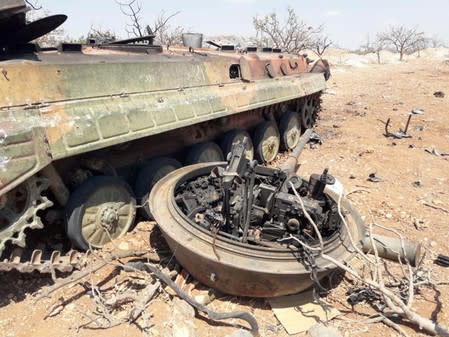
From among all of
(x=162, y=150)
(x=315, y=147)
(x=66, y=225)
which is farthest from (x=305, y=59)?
(x=66, y=225)

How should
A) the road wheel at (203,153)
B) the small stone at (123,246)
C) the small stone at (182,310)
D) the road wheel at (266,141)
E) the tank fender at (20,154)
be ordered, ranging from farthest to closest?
the road wheel at (266,141) → the road wheel at (203,153) → the small stone at (123,246) → the small stone at (182,310) → the tank fender at (20,154)

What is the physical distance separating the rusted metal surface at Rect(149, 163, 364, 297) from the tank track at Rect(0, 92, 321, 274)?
1.05 metres

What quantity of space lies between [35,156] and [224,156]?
3.83 m

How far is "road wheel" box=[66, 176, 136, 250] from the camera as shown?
14.0 feet

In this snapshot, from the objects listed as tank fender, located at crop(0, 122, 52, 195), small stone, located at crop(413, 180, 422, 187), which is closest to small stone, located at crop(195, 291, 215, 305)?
tank fender, located at crop(0, 122, 52, 195)

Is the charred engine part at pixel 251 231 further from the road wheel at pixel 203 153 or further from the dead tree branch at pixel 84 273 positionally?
the road wheel at pixel 203 153

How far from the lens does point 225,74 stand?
6.71 metres

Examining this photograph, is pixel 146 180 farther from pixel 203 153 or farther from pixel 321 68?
pixel 321 68

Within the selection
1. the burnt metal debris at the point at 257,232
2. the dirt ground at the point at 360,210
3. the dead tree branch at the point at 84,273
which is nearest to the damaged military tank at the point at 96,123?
the dead tree branch at the point at 84,273

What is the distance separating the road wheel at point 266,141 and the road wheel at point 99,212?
3539mm

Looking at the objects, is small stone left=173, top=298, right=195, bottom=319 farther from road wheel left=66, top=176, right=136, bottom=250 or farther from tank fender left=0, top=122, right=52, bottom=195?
tank fender left=0, top=122, right=52, bottom=195

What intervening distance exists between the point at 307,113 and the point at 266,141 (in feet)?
8.59

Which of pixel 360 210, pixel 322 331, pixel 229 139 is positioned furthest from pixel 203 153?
pixel 322 331

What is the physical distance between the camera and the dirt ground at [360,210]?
3.69 meters
